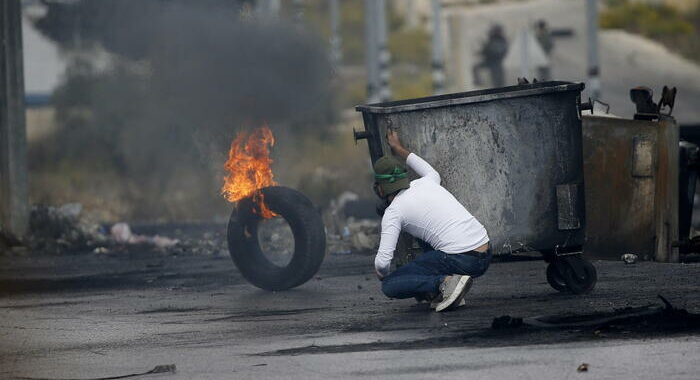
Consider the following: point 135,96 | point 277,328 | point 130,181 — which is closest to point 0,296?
point 277,328

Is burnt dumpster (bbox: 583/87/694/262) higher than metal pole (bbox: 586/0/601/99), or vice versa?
metal pole (bbox: 586/0/601/99)

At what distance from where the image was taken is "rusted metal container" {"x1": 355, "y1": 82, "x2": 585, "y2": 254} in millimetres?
9719

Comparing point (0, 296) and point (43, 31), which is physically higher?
point (43, 31)

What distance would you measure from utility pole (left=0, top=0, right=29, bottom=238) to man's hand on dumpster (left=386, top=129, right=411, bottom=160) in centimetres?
807

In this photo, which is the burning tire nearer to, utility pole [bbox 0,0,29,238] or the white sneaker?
the white sneaker

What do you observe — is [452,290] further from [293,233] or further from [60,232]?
[60,232]

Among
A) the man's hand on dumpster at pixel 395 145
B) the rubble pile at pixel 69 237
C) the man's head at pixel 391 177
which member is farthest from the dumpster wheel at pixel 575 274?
the rubble pile at pixel 69 237

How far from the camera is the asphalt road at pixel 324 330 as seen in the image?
23.1 feet

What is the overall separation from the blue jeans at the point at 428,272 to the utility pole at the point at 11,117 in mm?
8496

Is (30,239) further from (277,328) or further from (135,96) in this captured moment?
(277,328)

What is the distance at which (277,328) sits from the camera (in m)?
8.76

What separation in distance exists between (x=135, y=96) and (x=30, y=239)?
3701mm

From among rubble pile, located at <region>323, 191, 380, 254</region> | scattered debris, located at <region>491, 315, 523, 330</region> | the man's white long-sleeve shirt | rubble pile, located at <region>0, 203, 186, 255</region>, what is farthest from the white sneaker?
rubble pile, located at <region>0, 203, 186, 255</region>

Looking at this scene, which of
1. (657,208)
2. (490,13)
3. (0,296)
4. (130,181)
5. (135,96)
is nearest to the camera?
(657,208)
